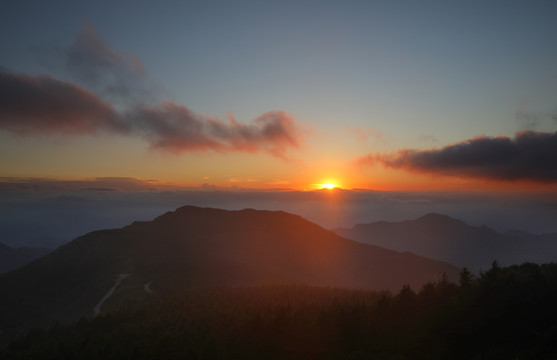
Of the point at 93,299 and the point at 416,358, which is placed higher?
the point at 416,358

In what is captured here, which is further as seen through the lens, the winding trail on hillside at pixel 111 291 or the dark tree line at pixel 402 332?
the winding trail on hillside at pixel 111 291

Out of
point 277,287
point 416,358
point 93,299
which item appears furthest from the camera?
point 93,299

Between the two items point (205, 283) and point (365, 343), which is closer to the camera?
point (365, 343)

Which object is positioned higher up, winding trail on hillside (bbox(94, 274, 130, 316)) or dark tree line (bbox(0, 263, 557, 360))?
dark tree line (bbox(0, 263, 557, 360))

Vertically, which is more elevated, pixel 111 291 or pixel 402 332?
pixel 402 332

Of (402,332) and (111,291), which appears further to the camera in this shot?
(111,291)

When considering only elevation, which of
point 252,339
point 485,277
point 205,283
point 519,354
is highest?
point 485,277

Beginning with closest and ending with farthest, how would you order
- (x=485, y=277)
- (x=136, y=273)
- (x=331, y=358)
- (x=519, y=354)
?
(x=519, y=354), (x=331, y=358), (x=485, y=277), (x=136, y=273)

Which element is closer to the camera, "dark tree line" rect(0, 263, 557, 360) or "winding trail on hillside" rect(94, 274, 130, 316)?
"dark tree line" rect(0, 263, 557, 360)

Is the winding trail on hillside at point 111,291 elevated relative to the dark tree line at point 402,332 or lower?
lower

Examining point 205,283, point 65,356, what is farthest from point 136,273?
point 65,356

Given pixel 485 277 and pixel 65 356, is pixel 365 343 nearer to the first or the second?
pixel 485 277
